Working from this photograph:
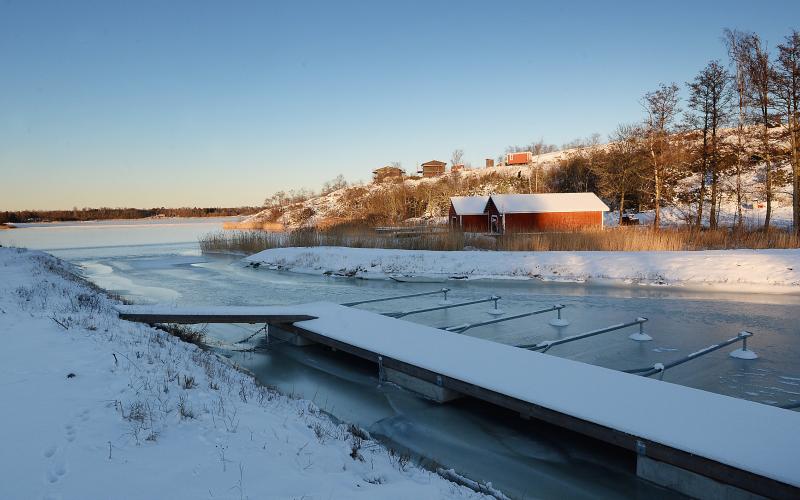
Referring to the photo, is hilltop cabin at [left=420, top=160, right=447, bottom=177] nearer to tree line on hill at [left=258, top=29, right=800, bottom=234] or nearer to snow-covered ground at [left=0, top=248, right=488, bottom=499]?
tree line on hill at [left=258, top=29, right=800, bottom=234]

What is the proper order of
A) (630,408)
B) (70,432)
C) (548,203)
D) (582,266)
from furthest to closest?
(548,203), (582,266), (630,408), (70,432)

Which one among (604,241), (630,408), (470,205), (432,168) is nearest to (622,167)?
(470,205)

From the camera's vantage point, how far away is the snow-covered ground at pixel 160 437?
3227mm

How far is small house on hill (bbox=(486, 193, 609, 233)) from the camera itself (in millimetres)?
37688

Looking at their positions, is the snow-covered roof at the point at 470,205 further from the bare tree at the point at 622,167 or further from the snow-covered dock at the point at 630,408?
the snow-covered dock at the point at 630,408

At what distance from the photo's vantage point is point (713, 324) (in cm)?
1041

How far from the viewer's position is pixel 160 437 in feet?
12.8

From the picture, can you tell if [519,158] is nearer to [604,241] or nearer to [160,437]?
[604,241]

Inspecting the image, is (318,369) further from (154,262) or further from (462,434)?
(154,262)

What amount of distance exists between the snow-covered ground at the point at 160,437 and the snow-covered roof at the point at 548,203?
111ft

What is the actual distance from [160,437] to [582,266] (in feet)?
55.6

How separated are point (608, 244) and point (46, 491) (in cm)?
2145

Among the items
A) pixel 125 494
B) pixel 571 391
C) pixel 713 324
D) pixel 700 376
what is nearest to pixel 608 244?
pixel 713 324

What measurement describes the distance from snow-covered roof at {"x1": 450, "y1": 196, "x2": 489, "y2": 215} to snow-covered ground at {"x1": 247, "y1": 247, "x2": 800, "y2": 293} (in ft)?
60.9
